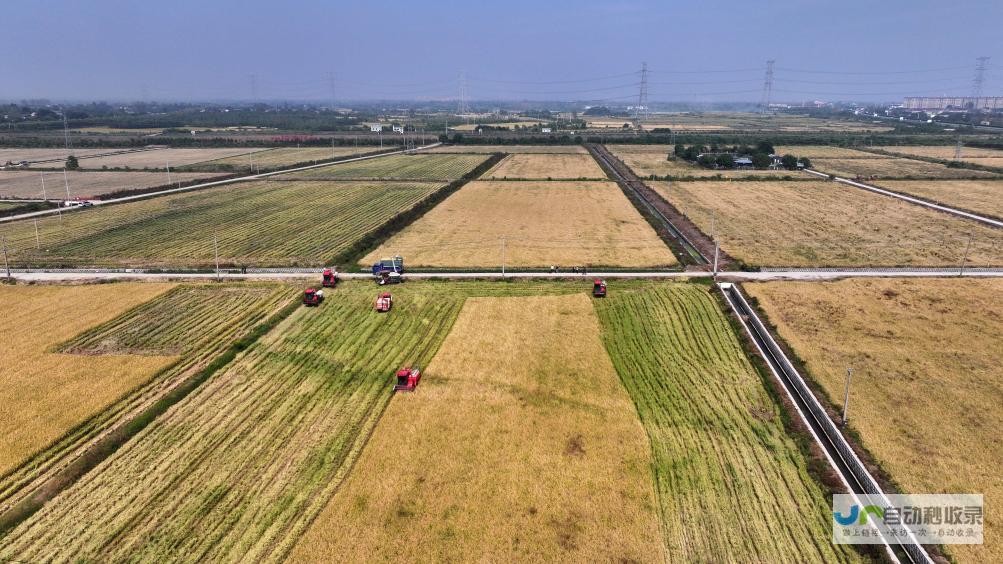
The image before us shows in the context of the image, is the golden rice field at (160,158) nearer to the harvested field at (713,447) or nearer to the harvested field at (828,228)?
the harvested field at (828,228)

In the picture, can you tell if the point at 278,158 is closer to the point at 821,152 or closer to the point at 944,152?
the point at 821,152

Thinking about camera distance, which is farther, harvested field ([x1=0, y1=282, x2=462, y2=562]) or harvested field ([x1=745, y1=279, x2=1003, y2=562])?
harvested field ([x1=745, y1=279, x2=1003, y2=562])

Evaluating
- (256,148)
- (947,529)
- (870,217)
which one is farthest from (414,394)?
(256,148)

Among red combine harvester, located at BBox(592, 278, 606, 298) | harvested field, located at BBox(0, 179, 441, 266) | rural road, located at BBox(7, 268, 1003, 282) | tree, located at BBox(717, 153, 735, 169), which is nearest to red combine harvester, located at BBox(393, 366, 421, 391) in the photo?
red combine harvester, located at BBox(592, 278, 606, 298)

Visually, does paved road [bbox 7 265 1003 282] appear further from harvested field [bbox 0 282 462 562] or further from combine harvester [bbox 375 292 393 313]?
harvested field [bbox 0 282 462 562]

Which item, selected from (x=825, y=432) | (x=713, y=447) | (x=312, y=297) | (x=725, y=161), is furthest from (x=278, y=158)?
(x=825, y=432)

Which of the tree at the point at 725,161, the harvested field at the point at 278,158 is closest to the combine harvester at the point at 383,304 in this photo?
the harvested field at the point at 278,158

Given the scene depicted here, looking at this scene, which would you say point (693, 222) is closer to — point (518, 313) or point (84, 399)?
point (518, 313)
